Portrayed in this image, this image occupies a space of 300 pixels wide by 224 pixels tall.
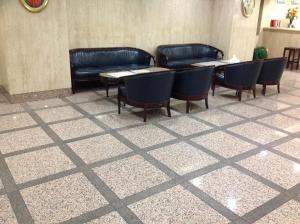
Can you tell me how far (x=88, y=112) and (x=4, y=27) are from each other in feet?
6.73

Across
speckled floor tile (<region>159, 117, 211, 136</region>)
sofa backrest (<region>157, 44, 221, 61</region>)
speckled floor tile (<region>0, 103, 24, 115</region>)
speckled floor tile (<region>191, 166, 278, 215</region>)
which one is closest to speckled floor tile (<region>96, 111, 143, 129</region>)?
speckled floor tile (<region>159, 117, 211, 136</region>)

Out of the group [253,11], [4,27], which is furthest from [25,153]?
[253,11]

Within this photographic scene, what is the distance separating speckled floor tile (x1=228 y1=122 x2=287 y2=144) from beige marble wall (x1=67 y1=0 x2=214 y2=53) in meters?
3.81

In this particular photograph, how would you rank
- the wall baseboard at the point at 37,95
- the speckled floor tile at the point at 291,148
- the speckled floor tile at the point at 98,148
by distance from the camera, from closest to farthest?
1. the speckled floor tile at the point at 98,148
2. the speckled floor tile at the point at 291,148
3. the wall baseboard at the point at 37,95

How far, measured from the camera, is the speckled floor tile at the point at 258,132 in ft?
13.2

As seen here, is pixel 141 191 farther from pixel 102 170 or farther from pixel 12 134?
pixel 12 134

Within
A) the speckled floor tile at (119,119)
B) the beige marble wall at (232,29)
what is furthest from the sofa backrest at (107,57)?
the beige marble wall at (232,29)

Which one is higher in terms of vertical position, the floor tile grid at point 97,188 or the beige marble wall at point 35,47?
→ the beige marble wall at point 35,47

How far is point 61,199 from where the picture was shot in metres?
2.60

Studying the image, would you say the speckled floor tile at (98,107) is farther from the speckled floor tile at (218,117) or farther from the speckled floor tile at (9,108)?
the speckled floor tile at (218,117)

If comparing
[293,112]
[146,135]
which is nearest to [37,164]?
[146,135]

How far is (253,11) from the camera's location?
811 cm

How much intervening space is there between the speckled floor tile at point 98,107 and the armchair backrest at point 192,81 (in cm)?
118

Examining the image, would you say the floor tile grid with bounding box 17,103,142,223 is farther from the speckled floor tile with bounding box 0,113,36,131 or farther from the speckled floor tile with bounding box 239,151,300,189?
the speckled floor tile with bounding box 239,151,300,189
